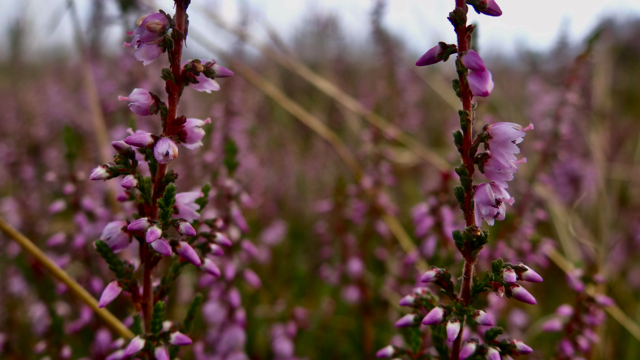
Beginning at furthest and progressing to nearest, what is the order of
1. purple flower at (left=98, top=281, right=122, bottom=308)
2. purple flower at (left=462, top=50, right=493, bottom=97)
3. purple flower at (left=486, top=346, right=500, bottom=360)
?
purple flower at (left=98, top=281, right=122, bottom=308) → purple flower at (left=486, top=346, right=500, bottom=360) → purple flower at (left=462, top=50, right=493, bottom=97)

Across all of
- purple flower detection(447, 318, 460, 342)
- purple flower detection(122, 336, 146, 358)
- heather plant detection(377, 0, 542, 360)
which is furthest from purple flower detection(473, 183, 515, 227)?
purple flower detection(122, 336, 146, 358)

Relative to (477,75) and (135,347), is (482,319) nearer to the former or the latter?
(477,75)

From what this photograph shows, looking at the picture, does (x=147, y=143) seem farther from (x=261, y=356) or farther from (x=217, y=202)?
(x=261, y=356)

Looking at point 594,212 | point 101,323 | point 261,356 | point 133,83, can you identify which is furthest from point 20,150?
point 594,212

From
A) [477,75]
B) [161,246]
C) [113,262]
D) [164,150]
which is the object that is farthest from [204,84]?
[477,75]

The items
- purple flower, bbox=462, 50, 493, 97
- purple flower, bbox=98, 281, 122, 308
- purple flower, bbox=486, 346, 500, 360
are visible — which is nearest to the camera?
purple flower, bbox=462, 50, 493, 97

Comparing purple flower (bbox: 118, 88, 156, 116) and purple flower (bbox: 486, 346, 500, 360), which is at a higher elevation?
purple flower (bbox: 118, 88, 156, 116)

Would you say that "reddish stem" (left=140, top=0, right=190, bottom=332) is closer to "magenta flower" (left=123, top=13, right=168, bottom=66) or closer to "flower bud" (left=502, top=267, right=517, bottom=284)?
"magenta flower" (left=123, top=13, right=168, bottom=66)
